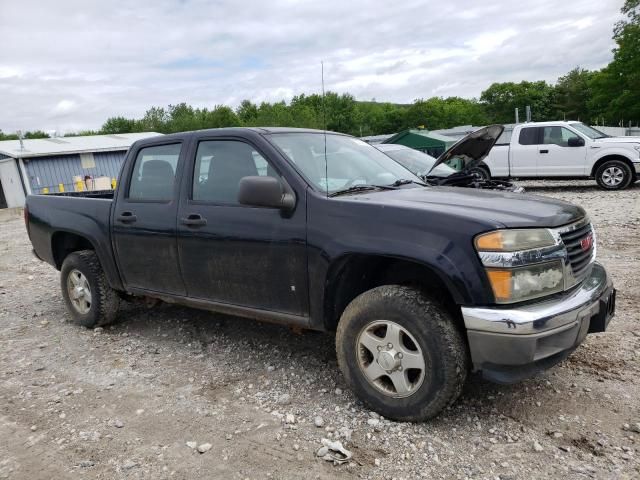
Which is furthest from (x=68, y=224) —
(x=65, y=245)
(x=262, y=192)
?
(x=262, y=192)

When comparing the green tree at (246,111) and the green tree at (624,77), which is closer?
the green tree at (624,77)

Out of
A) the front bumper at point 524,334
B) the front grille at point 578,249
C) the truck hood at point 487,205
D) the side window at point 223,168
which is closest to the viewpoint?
the front bumper at point 524,334

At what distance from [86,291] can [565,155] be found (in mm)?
11848

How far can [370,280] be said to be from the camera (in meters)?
3.47

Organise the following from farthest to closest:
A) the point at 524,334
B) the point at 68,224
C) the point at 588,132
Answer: the point at 588,132 → the point at 68,224 → the point at 524,334

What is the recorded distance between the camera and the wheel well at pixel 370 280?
10.7 ft

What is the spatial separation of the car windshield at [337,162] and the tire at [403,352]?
0.88m

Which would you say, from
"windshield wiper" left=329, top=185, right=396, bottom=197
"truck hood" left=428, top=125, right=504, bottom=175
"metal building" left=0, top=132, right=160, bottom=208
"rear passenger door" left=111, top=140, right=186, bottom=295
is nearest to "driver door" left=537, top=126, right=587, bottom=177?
"truck hood" left=428, top=125, right=504, bottom=175

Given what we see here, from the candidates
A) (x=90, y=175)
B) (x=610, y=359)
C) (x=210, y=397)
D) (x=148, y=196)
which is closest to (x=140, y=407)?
(x=210, y=397)

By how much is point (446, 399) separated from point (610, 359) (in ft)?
5.32

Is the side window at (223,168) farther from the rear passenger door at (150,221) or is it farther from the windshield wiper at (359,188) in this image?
the windshield wiper at (359,188)

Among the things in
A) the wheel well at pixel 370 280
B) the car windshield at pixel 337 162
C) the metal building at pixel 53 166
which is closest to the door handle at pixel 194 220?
the car windshield at pixel 337 162

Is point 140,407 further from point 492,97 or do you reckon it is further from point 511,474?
point 492,97

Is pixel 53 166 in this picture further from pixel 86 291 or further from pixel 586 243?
pixel 586 243
